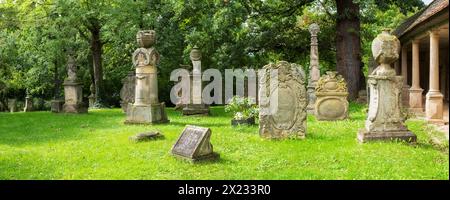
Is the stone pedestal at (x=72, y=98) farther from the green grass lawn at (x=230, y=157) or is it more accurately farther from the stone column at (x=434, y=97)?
the stone column at (x=434, y=97)

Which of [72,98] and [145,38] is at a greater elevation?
[145,38]

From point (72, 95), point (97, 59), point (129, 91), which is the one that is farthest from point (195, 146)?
point (97, 59)

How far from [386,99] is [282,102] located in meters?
2.40

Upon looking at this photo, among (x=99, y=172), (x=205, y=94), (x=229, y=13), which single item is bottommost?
(x=99, y=172)

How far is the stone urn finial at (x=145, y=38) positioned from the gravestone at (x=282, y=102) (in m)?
4.96

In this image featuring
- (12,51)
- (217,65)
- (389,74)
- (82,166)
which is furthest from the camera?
(12,51)

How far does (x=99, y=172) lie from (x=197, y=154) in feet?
5.89

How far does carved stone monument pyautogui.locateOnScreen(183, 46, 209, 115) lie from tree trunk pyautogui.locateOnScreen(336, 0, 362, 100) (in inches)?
325

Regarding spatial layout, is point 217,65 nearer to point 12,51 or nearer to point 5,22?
point 12,51

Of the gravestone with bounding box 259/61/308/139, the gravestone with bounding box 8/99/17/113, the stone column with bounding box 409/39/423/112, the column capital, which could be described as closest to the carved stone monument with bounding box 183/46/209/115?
the gravestone with bounding box 259/61/308/139

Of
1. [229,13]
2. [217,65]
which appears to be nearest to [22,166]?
[229,13]

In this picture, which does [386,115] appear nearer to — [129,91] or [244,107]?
[244,107]

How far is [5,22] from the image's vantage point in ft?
102

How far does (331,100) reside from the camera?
15.2 metres
